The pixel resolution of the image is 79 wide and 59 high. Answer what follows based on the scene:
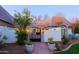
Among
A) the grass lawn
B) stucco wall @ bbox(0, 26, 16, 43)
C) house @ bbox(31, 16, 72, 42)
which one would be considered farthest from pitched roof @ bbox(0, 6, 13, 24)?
the grass lawn

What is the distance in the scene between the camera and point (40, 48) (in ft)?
11.6

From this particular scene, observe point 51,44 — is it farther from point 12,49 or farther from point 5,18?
point 5,18

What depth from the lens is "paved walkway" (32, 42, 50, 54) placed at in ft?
11.5

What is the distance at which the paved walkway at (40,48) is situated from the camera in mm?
3518

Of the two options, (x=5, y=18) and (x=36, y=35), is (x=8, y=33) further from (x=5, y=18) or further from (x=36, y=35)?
(x=36, y=35)

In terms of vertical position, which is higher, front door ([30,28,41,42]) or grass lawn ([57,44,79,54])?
front door ([30,28,41,42])

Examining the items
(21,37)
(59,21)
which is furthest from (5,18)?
(59,21)

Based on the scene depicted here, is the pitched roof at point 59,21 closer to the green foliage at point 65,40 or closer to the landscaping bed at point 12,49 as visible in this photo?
the green foliage at point 65,40

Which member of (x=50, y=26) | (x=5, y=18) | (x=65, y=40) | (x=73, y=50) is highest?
(x=5, y=18)

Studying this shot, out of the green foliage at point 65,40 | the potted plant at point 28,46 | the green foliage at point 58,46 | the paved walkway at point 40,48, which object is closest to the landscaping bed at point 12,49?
the potted plant at point 28,46

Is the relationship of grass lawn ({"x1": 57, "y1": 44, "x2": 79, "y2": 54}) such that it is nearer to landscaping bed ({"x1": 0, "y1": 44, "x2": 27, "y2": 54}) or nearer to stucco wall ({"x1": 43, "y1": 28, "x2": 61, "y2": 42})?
stucco wall ({"x1": 43, "y1": 28, "x2": 61, "y2": 42})

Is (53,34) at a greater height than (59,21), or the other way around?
(59,21)
